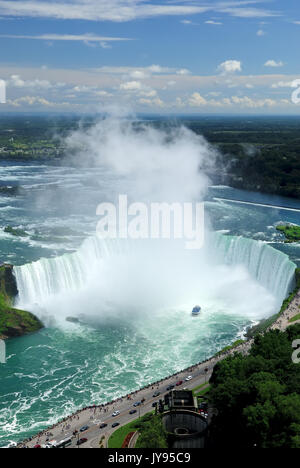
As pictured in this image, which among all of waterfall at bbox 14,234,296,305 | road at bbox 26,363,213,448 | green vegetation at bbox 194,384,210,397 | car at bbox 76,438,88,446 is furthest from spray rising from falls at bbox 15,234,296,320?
car at bbox 76,438,88,446

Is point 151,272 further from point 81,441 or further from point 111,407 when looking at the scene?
point 81,441

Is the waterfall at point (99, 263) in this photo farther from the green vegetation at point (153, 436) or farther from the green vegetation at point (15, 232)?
the green vegetation at point (153, 436)

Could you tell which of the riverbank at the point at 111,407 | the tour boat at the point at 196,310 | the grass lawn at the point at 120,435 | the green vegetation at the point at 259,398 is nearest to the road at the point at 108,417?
the riverbank at the point at 111,407

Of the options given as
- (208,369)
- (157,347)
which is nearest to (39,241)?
(157,347)

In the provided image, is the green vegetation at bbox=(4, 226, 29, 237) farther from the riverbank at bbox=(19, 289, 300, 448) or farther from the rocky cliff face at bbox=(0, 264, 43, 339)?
the riverbank at bbox=(19, 289, 300, 448)

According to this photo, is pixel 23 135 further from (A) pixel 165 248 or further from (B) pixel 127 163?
(A) pixel 165 248

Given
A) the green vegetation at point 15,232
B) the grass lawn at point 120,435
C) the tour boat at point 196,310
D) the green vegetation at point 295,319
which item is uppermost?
the green vegetation at point 15,232
